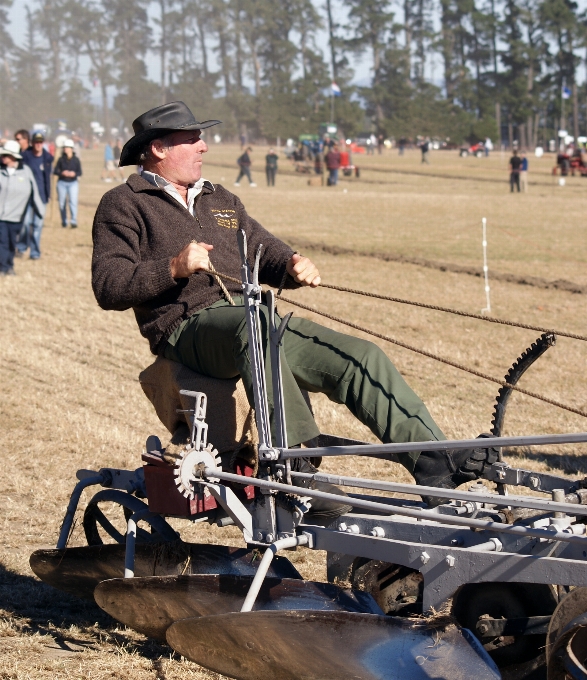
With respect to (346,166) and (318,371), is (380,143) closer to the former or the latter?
(346,166)

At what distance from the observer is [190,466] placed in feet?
13.4

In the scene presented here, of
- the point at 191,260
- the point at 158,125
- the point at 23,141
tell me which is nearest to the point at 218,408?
the point at 191,260

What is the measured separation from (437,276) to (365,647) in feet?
40.7

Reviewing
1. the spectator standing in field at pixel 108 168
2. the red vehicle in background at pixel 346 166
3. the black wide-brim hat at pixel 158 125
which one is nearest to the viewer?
the black wide-brim hat at pixel 158 125

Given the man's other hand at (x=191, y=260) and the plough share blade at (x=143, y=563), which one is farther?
the plough share blade at (x=143, y=563)

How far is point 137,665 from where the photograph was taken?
4.17 metres

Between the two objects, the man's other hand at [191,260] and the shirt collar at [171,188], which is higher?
the shirt collar at [171,188]

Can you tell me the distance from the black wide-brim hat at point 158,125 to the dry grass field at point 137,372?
85.1 inches

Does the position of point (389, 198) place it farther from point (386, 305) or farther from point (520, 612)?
point (520, 612)

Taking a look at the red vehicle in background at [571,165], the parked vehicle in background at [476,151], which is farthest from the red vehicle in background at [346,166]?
the parked vehicle in background at [476,151]

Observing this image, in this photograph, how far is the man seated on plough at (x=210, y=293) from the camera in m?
4.01

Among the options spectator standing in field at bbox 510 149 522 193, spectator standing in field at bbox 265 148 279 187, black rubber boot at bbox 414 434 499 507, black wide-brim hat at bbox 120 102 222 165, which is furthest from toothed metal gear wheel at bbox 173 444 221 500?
spectator standing in field at bbox 265 148 279 187

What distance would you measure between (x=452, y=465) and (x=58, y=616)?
6.78 feet

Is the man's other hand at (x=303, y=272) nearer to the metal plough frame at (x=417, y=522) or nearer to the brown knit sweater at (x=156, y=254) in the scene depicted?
the brown knit sweater at (x=156, y=254)
